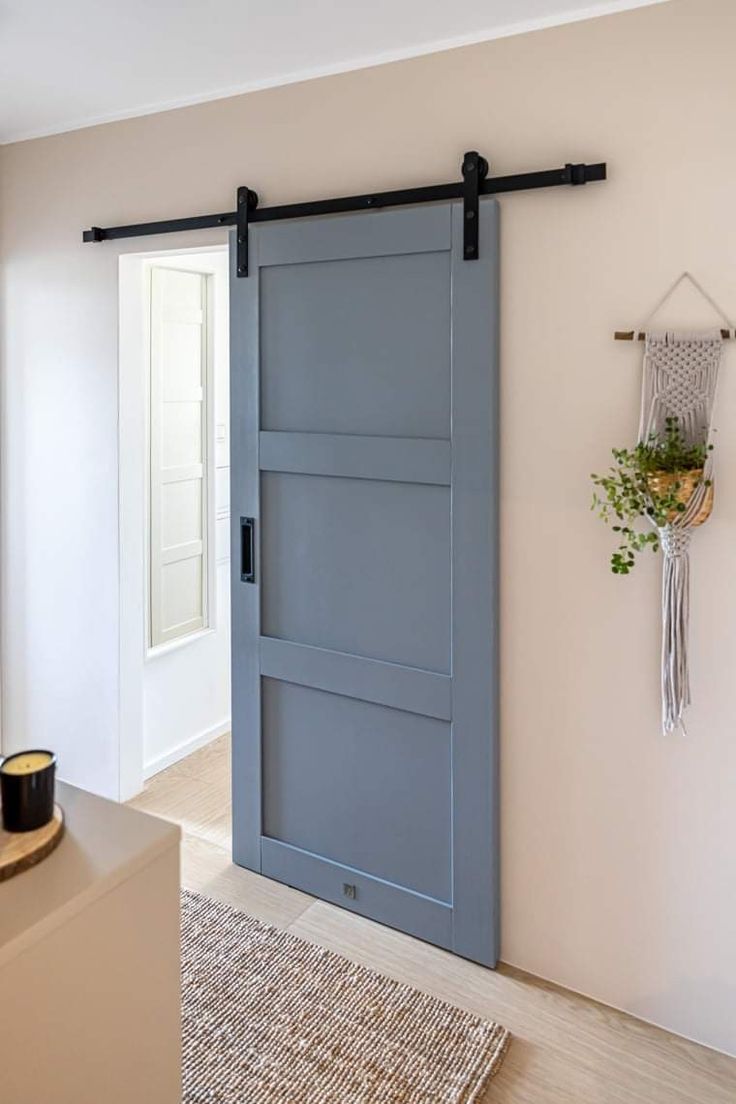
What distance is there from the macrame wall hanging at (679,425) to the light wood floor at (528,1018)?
79cm

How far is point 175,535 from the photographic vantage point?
3738 mm

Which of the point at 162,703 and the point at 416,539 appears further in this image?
the point at 162,703

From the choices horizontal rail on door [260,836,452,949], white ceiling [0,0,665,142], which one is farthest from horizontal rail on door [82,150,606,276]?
horizontal rail on door [260,836,452,949]

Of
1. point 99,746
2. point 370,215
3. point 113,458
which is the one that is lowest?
point 99,746

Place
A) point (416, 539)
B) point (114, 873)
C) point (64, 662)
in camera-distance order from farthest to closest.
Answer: point (64, 662), point (416, 539), point (114, 873)

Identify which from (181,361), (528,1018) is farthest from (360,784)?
(181,361)

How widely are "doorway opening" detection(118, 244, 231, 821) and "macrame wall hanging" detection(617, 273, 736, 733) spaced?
5.67ft

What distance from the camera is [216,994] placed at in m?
2.27

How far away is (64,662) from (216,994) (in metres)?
1.54

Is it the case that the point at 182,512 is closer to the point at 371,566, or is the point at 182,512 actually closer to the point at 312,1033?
the point at 371,566

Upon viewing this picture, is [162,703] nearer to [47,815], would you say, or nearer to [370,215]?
[370,215]

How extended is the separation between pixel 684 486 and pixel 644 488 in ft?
0.30

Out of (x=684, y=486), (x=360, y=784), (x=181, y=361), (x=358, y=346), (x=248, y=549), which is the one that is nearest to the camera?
(x=684, y=486)

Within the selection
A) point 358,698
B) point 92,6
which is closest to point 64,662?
point 358,698
